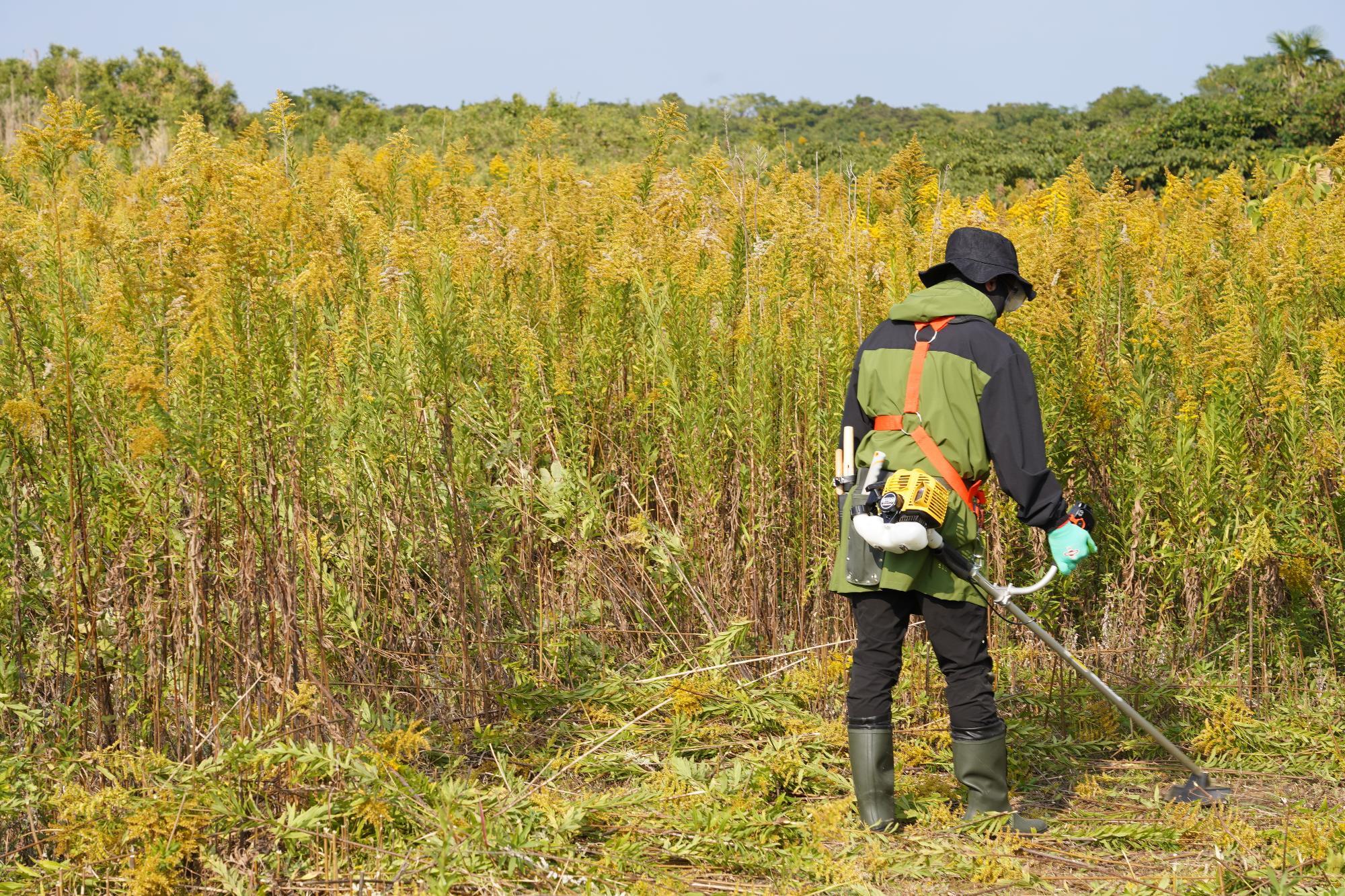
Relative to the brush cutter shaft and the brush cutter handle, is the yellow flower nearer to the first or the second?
the brush cutter handle

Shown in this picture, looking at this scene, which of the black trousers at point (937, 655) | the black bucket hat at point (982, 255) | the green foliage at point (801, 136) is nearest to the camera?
the black trousers at point (937, 655)

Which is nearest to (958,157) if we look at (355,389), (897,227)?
(897,227)

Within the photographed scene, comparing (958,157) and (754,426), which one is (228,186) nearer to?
(754,426)

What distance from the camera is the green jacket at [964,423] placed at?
3.62m

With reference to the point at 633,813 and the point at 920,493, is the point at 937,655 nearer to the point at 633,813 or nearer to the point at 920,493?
the point at 920,493

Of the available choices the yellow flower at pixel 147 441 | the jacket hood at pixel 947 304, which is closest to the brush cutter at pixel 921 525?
the jacket hood at pixel 947 304

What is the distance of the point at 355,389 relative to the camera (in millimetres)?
4613

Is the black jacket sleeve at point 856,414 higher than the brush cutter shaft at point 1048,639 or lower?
higher

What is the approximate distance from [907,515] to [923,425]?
1.10 ft

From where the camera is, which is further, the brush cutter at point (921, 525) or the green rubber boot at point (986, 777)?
the green rubber boot at point (986, 777)

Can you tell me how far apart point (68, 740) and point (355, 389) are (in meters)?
1.55

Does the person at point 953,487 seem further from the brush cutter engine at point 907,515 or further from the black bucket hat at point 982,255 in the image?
the brush cutter engine at point 907,515

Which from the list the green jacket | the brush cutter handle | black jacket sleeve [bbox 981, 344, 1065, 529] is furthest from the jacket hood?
the brush cutter handle

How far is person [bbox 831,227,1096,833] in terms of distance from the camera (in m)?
3.64
